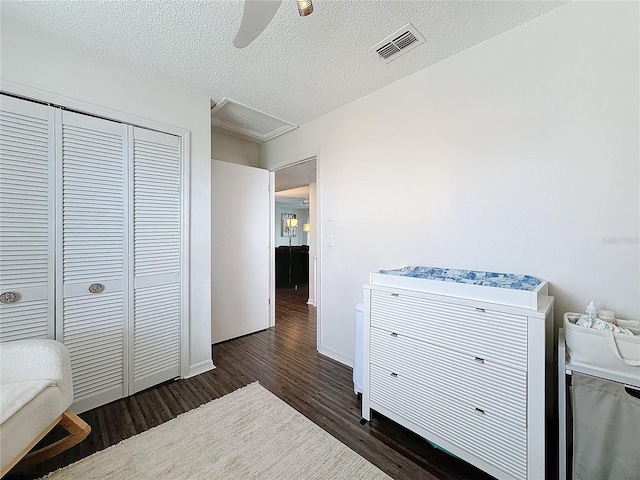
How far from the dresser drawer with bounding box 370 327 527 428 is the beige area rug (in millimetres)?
530

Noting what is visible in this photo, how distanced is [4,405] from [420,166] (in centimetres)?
260

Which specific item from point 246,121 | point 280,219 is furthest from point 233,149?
point 280,219

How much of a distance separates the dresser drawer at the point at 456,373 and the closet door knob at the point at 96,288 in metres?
1.91

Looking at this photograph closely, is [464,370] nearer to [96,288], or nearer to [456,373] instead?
[456,373]

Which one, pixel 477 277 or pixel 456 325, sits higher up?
pixel 477 277

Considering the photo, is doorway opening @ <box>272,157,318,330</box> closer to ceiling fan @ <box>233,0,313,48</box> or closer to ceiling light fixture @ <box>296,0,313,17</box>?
ceiling fan @ <box>233,0,313,48</box>

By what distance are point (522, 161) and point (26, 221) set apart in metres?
3.01

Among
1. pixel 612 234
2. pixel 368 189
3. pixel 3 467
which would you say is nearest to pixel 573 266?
pixel 612 234

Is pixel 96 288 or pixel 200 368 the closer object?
pixel 96 288

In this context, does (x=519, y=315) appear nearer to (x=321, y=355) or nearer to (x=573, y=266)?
(x=573, y=266)

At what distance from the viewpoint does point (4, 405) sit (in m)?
1.11

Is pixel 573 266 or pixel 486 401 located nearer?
pixel 486 401

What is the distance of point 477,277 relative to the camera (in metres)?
1.68

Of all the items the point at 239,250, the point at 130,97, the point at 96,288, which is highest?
the point at 130,97
